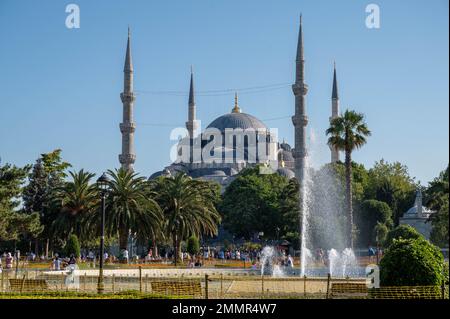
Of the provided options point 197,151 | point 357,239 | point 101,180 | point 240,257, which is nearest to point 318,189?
point 357,239

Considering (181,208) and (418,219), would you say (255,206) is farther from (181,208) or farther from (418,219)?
(181,208)

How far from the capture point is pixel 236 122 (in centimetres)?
10375

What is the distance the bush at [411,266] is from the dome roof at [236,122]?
279ft

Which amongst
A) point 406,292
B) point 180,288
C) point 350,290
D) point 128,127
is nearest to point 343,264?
point 350,290

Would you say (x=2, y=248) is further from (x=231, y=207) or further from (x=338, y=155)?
(x=338, y=155)

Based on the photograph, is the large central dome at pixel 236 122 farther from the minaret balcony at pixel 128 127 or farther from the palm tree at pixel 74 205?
the palm tree at pixel 74 205

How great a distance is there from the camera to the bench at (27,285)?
19336 millimetres

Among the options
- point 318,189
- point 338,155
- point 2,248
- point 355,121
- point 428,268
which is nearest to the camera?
point 428,268

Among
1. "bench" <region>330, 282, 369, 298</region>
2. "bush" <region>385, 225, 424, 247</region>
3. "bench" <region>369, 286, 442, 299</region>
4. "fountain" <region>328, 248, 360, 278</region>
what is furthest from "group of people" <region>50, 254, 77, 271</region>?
"bench" <region>369, 286, 442, 299</region>

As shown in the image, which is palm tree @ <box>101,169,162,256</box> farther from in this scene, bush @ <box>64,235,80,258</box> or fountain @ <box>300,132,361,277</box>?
fountain @ <box>300,132,361,277</box>

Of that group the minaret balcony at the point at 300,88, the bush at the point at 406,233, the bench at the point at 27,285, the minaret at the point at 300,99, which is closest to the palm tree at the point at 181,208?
the bush at the point at 406,233

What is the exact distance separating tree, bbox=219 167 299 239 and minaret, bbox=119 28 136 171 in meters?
9.82

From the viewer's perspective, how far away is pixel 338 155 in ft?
237
